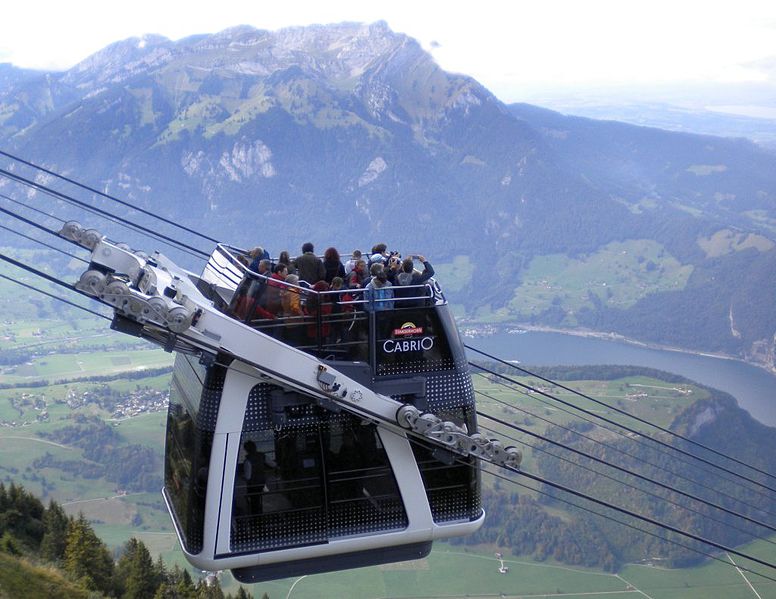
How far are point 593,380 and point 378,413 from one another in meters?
144

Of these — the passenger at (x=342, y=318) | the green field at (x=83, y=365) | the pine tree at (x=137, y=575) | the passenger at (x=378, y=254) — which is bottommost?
the green field at (x=83, y=365)

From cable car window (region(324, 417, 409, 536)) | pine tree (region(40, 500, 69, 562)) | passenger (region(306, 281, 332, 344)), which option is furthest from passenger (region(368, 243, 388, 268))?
pine tree (region(40, 500, 69, 562))

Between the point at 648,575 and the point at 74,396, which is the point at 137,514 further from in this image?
the point at 648,575

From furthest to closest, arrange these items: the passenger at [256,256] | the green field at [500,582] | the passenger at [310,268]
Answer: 1. the green field at [500,582]
2. the passenger at [310,268]
3. the passenger at [256,256]

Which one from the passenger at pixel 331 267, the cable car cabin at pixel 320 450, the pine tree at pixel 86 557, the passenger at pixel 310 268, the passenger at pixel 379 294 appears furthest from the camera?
the pine tree at pixel 86 557

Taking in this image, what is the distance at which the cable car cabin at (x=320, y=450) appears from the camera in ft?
40.3

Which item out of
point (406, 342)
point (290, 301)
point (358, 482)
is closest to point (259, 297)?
point (290, 301)

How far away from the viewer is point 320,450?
1270cm

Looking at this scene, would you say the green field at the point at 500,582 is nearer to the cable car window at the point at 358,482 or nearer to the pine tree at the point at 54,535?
the pine tree at the point at 54,535

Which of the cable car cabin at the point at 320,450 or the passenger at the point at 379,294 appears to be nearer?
the cable car cabin at the point at 320,450

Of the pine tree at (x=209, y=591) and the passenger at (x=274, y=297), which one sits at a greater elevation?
the passenger at (x=274, y=297)

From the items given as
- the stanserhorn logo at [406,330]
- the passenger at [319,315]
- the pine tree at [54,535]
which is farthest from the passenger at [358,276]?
the pine tree at [54,535]

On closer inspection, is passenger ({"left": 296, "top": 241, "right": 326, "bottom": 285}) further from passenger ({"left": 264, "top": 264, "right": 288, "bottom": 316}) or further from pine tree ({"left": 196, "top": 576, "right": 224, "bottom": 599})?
pine tree ({"left": 196, "top": 576, "right": 224, "bottom": 599})

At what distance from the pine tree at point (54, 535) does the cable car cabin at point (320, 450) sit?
1564 centimetres
